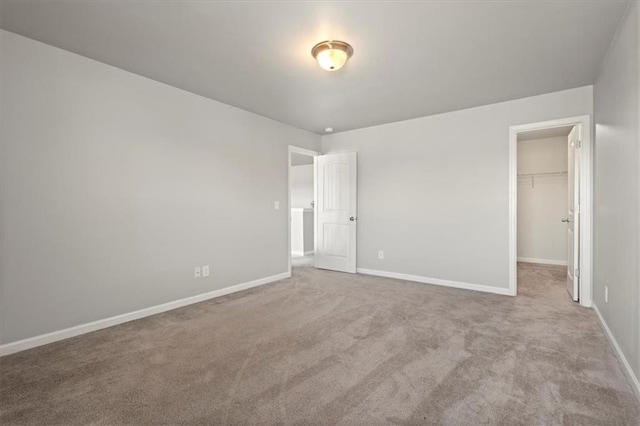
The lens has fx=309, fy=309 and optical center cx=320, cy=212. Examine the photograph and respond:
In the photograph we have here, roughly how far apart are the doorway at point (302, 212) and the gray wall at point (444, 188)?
129 centimetres

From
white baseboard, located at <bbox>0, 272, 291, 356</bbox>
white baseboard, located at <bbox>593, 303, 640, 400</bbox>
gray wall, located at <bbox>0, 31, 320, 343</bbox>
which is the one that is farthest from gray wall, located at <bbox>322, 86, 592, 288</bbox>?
white baseboard, located at <bbox>0, 272, 291, 356</bbox>

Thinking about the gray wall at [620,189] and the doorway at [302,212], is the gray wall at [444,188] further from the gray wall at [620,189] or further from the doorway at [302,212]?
the doorway at [302,212]

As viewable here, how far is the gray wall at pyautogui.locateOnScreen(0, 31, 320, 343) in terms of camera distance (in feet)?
7.94

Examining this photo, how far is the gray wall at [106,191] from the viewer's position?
7.94 ft

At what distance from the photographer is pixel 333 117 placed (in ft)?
14.9

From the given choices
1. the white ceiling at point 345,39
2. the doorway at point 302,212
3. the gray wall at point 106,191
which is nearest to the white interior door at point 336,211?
the doorway at point 302,212

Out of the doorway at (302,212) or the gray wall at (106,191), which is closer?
the gray wall at (106,191)

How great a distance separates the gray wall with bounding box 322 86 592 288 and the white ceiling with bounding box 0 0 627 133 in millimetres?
427

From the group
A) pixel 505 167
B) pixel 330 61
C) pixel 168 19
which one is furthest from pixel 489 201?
pixel 168 19

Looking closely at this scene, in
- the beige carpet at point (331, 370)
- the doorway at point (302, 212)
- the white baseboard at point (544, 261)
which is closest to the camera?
the beige carpet at point (331, 370)

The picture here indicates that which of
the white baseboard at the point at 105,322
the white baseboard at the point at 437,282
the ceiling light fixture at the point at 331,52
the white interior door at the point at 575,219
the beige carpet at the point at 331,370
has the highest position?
Answer: the ceiling light fixture at the point at 331,52

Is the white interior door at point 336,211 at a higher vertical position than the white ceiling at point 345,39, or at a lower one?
lower

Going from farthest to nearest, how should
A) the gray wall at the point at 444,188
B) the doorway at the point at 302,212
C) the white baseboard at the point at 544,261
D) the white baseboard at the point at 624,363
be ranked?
the doorway at the point at 302,212 < the white baseboard at the point at 544,261 < the gray wall at the point at 444,188 < the white baseboard at the point at 624,363

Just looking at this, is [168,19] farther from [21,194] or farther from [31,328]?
[31,328]
